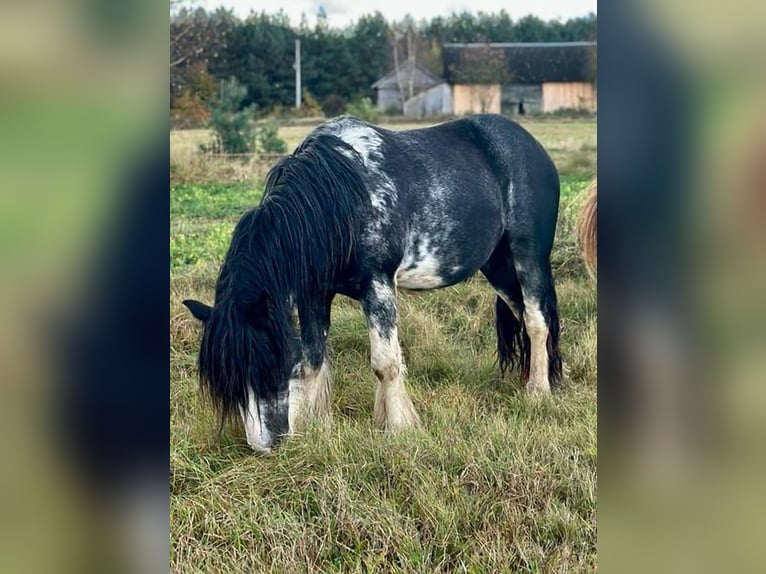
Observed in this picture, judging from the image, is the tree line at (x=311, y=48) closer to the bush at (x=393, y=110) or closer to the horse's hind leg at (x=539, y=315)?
the bush at (x=393, y=110)

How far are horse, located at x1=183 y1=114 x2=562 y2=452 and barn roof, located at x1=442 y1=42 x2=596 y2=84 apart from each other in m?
0.27

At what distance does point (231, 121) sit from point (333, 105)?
1.00 ft

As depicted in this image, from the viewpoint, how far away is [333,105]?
197 cm

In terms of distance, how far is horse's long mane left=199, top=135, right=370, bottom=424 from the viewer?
64.6 inches

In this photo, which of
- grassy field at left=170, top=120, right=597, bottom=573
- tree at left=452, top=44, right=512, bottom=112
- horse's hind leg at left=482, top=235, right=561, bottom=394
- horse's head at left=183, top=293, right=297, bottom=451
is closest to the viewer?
grassy field at left=170, top=120, right=597, bottom=573

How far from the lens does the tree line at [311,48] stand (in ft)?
5.48
